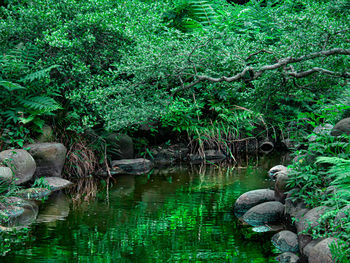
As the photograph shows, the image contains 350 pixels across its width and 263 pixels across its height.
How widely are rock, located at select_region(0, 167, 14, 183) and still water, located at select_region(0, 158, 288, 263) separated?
0.63 metres

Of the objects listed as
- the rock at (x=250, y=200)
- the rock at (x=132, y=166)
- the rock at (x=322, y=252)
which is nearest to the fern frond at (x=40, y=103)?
the rock at (x=132, y=166)

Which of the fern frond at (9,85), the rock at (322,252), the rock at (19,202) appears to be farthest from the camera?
the fern frond at (9,85)

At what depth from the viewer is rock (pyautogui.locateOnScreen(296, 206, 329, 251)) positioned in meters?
4.40

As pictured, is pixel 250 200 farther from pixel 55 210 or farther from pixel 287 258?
pixel 55 210

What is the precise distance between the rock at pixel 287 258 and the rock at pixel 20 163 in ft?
13.8

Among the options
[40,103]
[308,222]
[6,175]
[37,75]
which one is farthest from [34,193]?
[308,222]

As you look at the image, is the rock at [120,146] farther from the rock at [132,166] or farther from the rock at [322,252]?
the rock at [322,252]

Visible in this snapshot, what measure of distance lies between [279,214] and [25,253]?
3.12m

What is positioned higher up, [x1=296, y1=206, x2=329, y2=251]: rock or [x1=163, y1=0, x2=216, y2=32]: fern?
[x1=163, y1=0, x2=216, y2=32]: fern

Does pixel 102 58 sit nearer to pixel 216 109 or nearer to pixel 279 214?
pixel 216 109

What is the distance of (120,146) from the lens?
31.1ft

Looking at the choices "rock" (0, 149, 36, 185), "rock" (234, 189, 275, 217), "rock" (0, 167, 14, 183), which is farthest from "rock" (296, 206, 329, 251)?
"rock" (0, 149, 36, 185)

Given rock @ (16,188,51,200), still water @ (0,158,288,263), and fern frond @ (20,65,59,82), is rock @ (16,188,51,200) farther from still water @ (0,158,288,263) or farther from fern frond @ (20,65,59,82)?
fern frond @ (20,65,59,82)

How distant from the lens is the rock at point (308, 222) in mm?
4402
